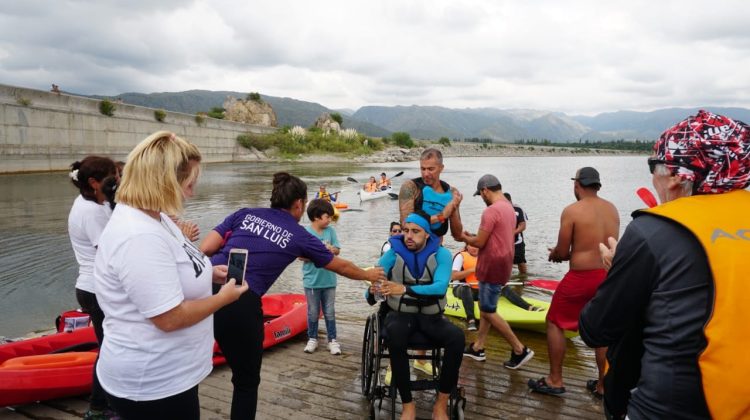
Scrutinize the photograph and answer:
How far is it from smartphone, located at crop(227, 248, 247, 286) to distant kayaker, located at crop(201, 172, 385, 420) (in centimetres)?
62

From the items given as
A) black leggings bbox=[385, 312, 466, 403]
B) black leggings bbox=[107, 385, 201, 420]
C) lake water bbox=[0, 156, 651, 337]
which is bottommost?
lake water bbox=[0, 156, 651, 337]

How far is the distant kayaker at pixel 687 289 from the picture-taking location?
1565mm

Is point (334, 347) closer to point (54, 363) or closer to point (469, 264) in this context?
point (54, 363)

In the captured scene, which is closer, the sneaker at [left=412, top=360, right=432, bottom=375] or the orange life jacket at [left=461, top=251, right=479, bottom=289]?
the sneaker at [left=412, top=360, right=432, bottom=375]

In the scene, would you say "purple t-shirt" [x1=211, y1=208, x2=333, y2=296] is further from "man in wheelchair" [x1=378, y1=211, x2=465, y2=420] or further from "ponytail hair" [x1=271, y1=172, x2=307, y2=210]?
"man in wheelchair" [x1=378, y1=211, x2=465, y2=420]

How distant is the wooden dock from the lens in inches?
152

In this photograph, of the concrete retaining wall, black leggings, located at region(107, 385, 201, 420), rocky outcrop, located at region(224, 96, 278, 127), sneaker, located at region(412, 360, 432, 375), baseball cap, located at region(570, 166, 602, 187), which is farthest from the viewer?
rocky outcrop, located at region(224, 96, 278, 127)

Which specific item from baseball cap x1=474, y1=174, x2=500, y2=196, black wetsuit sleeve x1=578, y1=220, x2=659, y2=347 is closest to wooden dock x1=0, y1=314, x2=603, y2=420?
baseball cap x1=474, y1=174, x2=500, y2=196

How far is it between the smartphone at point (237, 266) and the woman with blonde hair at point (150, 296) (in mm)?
208

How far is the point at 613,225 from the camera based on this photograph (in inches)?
161

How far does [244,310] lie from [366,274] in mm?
992

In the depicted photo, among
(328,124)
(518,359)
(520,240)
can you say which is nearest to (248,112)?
(328,124)

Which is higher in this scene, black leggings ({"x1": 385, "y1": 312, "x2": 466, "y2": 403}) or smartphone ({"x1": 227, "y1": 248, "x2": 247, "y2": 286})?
smartphone ({"x1": 227, "y1": 248, "x2": 247, "y2": 286})

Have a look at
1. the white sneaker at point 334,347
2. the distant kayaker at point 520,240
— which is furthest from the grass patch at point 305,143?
the white sneaker at point 334,347
